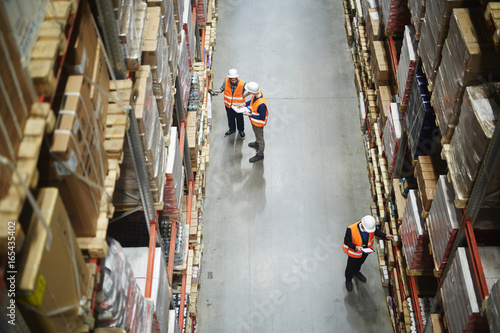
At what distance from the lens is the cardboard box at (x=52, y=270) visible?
2777 mm

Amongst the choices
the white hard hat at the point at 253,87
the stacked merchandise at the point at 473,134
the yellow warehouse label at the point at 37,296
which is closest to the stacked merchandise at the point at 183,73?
the white hard hat at the point at 253,87

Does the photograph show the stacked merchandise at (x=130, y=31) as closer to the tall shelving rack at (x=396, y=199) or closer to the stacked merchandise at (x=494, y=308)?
the tall shelving rack at (x=396, y=199)

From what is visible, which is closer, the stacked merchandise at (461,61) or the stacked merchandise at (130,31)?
the stacked merchandise at (130,31)

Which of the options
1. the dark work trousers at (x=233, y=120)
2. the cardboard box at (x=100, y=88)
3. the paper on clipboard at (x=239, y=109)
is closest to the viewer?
the cardboard box at (x=100, y=88)

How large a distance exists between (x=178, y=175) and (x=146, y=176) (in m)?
1.50

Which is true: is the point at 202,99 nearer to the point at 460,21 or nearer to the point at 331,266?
the point at 331,266

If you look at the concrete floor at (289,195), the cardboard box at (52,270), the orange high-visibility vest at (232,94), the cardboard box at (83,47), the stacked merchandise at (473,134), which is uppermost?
the cardboard box at (83,47)

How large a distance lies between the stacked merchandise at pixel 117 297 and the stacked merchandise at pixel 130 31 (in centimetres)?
167

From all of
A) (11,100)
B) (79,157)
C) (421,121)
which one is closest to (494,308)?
(421,121)

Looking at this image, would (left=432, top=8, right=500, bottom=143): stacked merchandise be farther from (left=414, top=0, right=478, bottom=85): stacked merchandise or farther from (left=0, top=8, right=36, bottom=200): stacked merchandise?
(left=0, top=8, right=36, bottom=200): stacked merchandise

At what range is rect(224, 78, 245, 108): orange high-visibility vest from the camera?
10.5 m

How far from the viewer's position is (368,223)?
7.97m

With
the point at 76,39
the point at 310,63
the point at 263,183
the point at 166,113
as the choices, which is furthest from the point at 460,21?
the point at 310,63

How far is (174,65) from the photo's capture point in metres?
7.14
